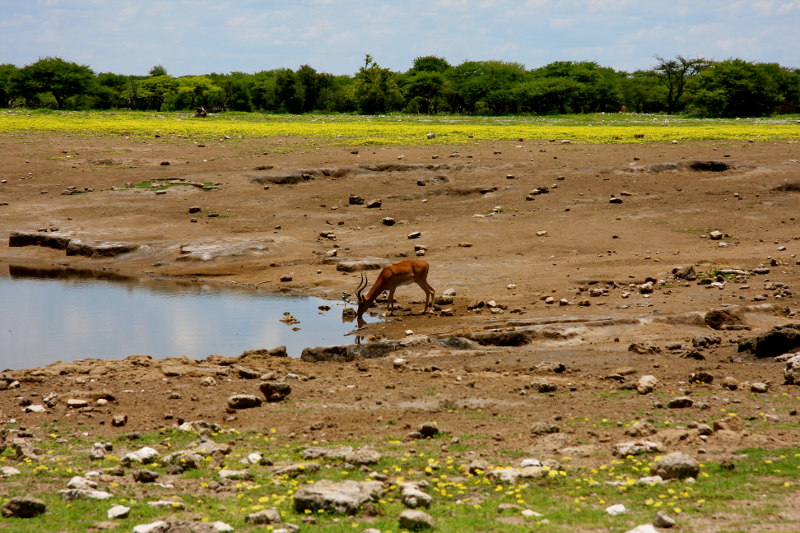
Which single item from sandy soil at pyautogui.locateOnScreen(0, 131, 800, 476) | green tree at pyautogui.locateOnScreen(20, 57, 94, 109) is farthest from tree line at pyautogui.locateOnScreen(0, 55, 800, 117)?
sandy soil at pyautogui.locateOnScreen(0, 131, 800, 476)

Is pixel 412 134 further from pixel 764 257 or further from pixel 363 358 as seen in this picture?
pixel 363 358

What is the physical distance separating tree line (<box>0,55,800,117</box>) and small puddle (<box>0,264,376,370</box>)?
210 feet

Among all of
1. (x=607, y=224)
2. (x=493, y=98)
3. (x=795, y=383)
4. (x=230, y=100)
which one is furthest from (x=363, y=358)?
(x=230, y=100)

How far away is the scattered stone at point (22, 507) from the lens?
755 cm

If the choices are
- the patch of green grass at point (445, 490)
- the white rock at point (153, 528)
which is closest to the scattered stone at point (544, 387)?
the patch of green grass at point (445, 490)

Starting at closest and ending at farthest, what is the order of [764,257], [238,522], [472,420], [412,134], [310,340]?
[238,522], [472,420], [310,340], [764,257], [412,134]

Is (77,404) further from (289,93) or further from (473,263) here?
(289,93)

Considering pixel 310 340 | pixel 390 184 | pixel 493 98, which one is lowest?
pixel 310 340

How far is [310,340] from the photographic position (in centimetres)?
1755

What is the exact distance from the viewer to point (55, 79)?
89.4 meters

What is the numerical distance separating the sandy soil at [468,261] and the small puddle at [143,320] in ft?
4.05

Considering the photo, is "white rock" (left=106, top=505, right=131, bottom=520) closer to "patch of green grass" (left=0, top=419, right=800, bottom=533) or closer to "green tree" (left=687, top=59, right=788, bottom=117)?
"patch of green grass" (left=0, top=419, right=800, bottom=533)

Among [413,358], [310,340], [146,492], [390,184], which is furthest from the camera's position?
[390,184]

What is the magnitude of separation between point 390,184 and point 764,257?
50.8 feet
